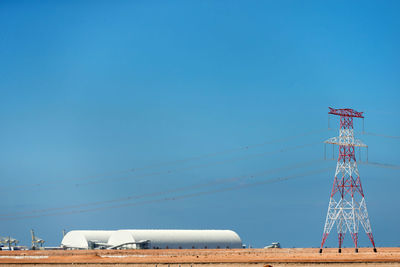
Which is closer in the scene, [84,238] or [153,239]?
[153,239]

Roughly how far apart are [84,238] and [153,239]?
24370 mm

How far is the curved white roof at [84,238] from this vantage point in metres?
180

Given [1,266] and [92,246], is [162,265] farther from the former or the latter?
[92,246]

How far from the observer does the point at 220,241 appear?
17950 cm

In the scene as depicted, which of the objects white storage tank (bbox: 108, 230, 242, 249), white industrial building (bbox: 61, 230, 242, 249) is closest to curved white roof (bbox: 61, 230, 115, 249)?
white industrial building (bbox: 61, 230, 242, 249)

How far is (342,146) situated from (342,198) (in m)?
7.84

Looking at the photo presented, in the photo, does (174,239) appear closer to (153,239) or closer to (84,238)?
(153,239)

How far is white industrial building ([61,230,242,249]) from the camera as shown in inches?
6394

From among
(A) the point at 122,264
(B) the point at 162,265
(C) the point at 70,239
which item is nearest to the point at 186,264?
(B) the point at 162,265

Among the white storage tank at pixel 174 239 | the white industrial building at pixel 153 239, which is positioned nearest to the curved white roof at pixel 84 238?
the white industrial building at pixel 153 239

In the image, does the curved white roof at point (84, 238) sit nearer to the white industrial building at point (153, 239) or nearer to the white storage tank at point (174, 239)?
the white industrial building at point (153, 239)

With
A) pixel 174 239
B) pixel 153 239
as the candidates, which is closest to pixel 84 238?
pixel 153 239

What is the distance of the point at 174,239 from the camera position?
170 meters

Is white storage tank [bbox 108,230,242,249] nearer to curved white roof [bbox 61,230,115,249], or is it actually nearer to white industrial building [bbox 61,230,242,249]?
white industrial building [bbox 61,230,242,249]
